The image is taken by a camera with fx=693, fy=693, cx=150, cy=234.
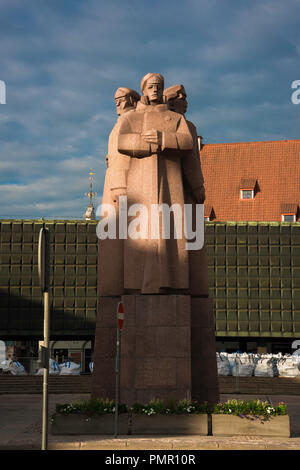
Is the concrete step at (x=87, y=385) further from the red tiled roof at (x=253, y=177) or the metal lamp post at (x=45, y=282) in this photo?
the red tiled roof at (x=253, y=177)

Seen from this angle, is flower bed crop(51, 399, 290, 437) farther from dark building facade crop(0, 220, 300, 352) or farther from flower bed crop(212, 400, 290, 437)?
dark building facade crop(0, 220, 300, 352)

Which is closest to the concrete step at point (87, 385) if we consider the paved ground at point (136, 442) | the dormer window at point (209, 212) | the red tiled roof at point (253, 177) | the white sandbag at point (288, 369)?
the white sandbag at point (288, 369)

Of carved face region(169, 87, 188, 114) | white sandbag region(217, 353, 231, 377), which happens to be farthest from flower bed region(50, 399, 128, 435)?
white sandbag region(217, 353, 231, 377)

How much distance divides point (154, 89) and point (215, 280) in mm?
40484

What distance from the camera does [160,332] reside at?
17.8 meters

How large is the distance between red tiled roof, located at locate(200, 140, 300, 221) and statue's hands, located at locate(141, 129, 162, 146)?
1837 inches

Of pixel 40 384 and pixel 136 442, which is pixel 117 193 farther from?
pixel 40 384

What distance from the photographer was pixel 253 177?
67750mm

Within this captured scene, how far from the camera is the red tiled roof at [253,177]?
65.2m

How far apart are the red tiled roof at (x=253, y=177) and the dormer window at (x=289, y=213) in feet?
0.75

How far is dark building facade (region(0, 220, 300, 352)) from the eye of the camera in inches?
2282
